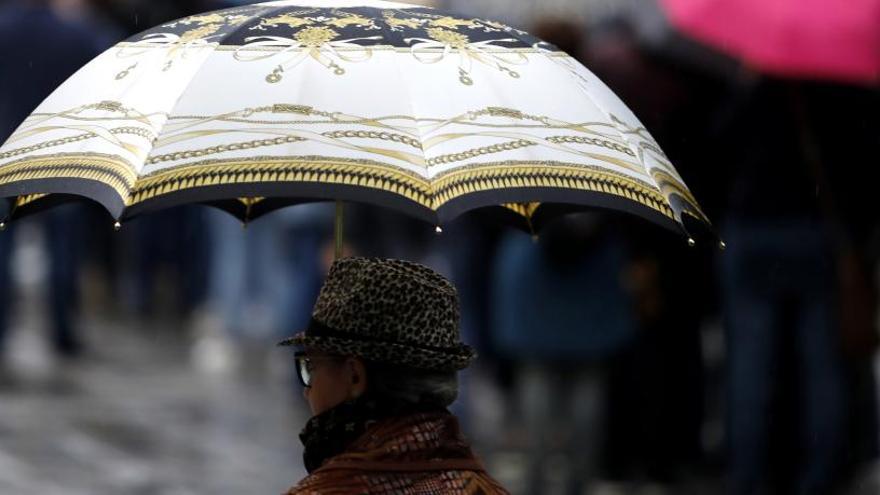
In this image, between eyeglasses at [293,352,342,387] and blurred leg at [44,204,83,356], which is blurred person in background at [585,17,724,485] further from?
eyeglasses at [293,352,342,387]

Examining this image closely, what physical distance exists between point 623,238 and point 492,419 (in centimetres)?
182

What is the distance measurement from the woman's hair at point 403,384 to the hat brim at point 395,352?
0.05 feet

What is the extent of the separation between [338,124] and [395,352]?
0.41 meters

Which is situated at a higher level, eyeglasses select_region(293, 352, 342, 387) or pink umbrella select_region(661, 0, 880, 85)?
pink umbrella select_region(661, 0, 880, 85)

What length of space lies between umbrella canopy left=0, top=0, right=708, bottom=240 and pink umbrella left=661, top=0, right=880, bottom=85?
3803mm

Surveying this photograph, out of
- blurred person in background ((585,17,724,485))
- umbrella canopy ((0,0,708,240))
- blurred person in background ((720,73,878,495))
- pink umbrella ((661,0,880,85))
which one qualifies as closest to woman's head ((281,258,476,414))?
umbrella canopy ((0,0,708,240))

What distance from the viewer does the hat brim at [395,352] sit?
378 cm

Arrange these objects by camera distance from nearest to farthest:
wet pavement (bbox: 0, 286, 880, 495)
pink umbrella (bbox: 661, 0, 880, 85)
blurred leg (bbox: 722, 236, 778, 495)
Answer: pink umbrella (bbox: 661, 0, 880, 85)
blurred leg (bbox: 722, 236, 778, 495)
wet pavement (bbox: 0, 286, 880, 495)

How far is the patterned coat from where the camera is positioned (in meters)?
3.74

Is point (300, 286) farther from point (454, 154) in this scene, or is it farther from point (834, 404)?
point (454, 154)

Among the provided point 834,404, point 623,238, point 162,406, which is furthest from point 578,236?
point 162,406

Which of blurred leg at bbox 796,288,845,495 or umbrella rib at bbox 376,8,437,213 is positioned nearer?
umbrella rib at bbox 376,8,437,213

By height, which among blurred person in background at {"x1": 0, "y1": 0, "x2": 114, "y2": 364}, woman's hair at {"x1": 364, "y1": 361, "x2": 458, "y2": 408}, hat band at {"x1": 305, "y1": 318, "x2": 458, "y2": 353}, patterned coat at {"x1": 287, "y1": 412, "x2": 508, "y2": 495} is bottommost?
patterned coat at {"x1": 287, "y1": 412, "x2": 508, "y2": 495}

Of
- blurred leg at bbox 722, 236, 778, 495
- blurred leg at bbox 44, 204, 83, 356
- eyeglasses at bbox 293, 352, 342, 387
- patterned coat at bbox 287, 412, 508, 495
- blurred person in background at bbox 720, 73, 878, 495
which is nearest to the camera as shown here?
patterned coat at bbox 287, 412, 508, 495
